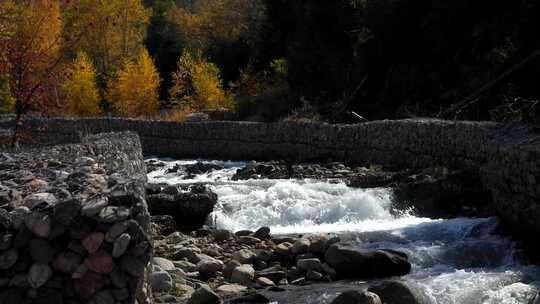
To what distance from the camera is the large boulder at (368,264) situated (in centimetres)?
891

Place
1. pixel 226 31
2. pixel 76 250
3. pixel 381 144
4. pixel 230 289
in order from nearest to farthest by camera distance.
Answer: pixel 76 250
pixel 230 289
pixel 381 144
pixel 226 31

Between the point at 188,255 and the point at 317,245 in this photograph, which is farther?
the point at 317,245

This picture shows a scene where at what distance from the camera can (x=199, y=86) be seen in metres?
40.2

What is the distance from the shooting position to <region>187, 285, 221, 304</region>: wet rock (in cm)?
750

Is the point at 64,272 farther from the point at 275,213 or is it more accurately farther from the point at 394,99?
the point at 394,99

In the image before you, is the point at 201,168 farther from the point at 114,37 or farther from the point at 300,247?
the point at 114,37

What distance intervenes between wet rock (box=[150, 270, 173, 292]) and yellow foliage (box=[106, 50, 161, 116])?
32.5 meters

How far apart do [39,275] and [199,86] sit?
35.5 m

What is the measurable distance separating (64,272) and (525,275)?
5882 millimetres

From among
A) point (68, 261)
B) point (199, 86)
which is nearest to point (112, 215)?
point (68, 261)

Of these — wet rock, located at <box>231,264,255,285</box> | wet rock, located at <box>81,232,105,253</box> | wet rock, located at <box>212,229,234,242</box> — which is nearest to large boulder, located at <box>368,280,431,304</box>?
wet rock, located at <box>231,264,255,285</box>

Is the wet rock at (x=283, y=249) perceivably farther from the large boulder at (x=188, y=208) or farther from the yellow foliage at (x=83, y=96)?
the yellow foliage at (x=83, y=96)

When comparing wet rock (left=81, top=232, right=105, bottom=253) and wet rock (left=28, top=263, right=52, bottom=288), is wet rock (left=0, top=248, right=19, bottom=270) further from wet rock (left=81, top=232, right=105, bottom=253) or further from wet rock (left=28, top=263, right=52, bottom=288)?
wet rock (left=81, top=232, right=105, bottom=253)

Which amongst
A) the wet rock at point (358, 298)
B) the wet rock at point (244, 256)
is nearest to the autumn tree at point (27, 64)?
the wet rock at point (244, 256)
